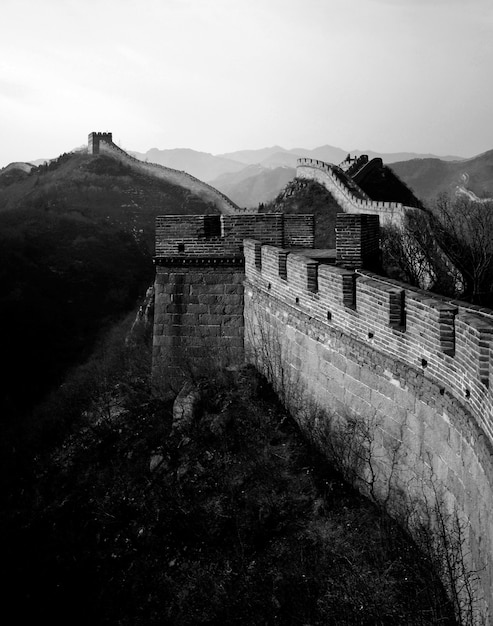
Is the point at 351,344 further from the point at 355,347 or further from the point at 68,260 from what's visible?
the point at 68,260

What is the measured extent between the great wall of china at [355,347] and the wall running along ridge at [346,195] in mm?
19479

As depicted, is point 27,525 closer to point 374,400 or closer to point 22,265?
point 374,400

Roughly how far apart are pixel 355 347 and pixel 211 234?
462cm

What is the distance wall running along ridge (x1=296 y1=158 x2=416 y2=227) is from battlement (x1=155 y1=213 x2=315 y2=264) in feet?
62.5

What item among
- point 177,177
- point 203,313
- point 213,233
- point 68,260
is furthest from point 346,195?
point 203,313

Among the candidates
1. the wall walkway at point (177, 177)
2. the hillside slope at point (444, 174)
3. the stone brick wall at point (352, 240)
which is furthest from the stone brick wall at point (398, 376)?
the hillside slope at point (444, 174)

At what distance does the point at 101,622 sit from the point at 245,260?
5971 millimetres

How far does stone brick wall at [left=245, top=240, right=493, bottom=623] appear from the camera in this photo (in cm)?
446

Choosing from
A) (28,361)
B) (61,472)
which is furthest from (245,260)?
(28,361)

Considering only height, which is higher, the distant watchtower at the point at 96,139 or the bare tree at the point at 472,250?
the distant watchtower at the point at 96,139

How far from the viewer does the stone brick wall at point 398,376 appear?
446cm

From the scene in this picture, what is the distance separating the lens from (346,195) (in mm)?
38781

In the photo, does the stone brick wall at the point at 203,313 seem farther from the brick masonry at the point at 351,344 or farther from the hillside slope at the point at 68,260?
the hillside slope at the point at 68,260

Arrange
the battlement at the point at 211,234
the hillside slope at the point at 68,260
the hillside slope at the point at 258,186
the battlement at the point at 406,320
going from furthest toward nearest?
the hillside slope at the point at 258,186
the hillside slope at the point at 68,260
the battlement at the point at 211,234
the battlement at the point at 406,320
